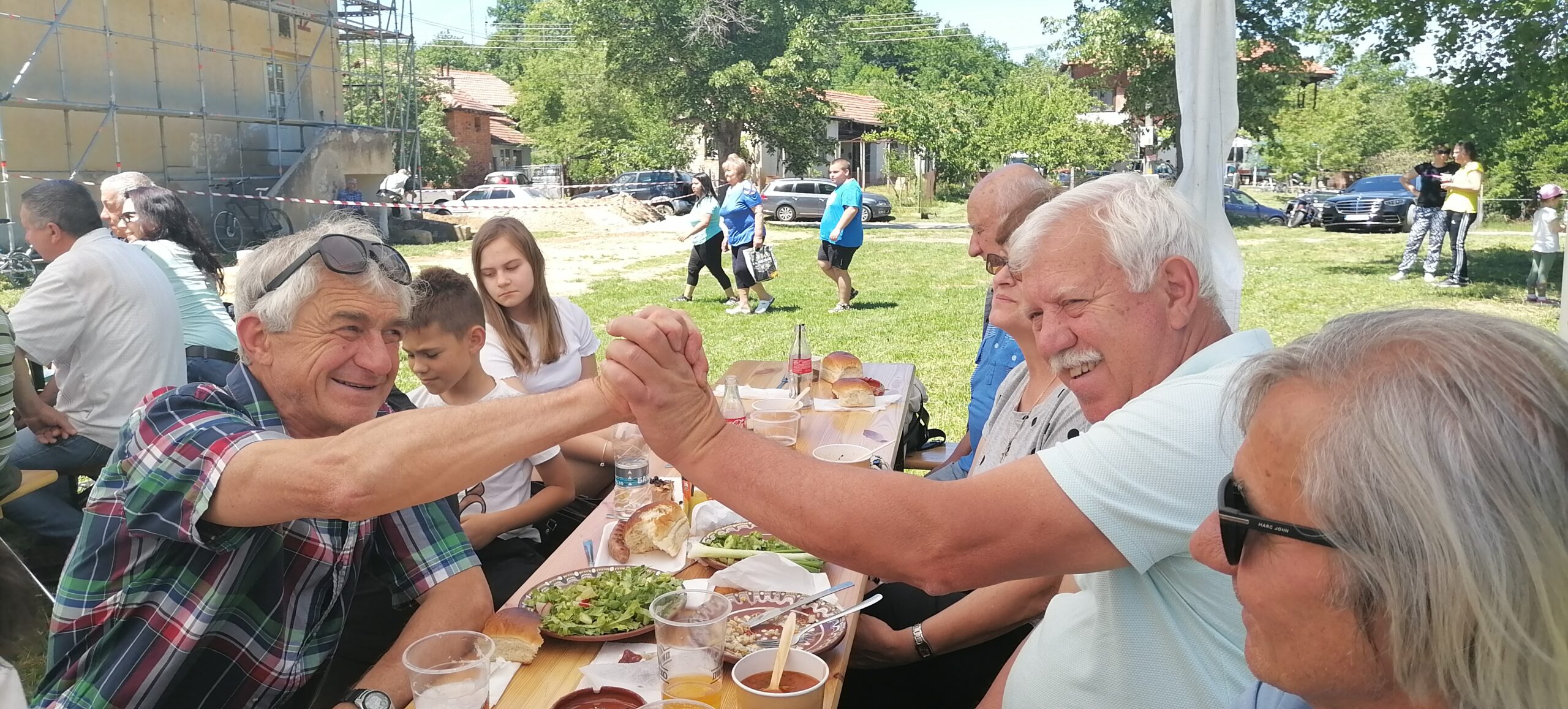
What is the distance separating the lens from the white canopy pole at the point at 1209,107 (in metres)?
4.11

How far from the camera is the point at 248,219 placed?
75.2 ft

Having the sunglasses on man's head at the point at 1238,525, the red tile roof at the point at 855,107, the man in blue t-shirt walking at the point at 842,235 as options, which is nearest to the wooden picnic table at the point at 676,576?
the sunglasses on man's head at the point at 1238,525

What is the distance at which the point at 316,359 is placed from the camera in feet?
7.47

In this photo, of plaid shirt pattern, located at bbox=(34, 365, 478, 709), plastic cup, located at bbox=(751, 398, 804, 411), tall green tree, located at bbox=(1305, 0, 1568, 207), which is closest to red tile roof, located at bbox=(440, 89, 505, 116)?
tall green tree, located at bbox=(1305, 0, 1568, 207)

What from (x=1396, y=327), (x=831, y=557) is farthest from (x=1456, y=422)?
(x=831, y=557)

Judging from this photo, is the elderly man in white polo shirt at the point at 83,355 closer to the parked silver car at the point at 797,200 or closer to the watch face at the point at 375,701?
the watch face at the point at 375,701

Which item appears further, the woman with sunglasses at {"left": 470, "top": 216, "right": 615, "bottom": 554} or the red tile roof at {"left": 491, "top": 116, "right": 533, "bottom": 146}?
the red tile roof at {"left": 491, "top": 116, "right": 533, "bottom": 146}

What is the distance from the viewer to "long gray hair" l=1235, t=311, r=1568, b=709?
1030 mm

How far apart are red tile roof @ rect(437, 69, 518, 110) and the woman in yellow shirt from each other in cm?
5082

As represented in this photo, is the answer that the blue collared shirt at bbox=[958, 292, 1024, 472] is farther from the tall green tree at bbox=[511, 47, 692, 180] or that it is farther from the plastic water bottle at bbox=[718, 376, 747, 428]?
the tall green tree at bbox=[511, 47, 692, 180]

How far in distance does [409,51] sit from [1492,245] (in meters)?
25.2

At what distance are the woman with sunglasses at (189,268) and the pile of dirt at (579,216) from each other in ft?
66.7

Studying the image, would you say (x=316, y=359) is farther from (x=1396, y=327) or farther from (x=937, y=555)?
(x=1396, y=327)

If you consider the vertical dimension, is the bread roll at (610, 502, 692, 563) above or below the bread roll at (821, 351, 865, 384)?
below
